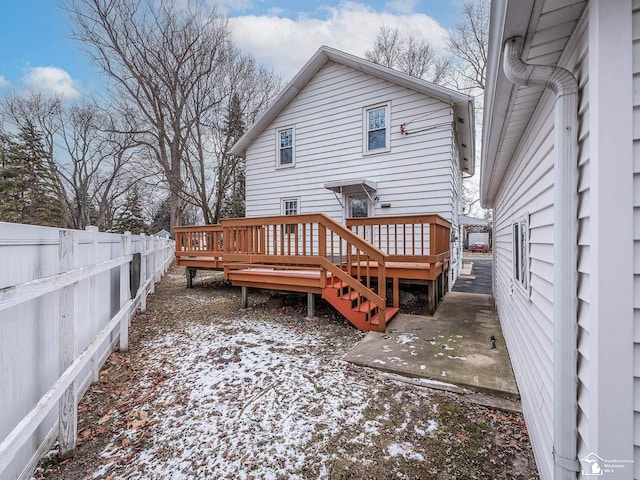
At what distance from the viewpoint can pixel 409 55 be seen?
16172 mm

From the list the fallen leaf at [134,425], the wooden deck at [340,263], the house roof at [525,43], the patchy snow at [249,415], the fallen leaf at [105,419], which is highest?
the house roof at [525,43]

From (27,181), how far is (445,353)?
2561cm

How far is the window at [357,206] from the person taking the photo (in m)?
7.91

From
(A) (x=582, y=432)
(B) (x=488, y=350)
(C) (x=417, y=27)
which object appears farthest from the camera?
(C) (x=417, y=27)

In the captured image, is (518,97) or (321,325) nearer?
(518,97)

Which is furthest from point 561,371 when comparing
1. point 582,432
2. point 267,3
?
point 267,3

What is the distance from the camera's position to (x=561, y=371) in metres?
1.47

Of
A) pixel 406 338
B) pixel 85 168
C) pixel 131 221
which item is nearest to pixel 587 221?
pixel 406 338

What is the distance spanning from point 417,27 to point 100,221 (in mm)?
23716

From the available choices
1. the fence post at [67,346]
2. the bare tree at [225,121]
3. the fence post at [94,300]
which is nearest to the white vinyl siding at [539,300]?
the fence post at [67,346]

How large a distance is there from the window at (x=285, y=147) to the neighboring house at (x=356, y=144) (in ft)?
0.10

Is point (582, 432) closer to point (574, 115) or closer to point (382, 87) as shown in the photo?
point (574, 115)

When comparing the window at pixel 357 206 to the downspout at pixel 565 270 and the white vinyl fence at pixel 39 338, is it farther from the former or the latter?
the downspout at pixel 565 270

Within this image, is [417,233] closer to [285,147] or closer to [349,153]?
[349,153]
